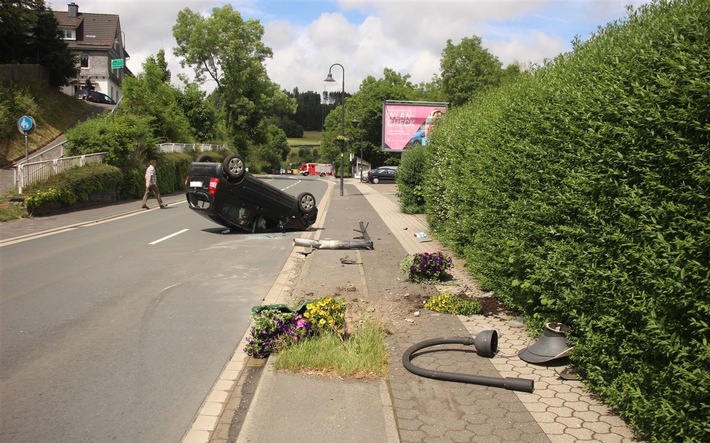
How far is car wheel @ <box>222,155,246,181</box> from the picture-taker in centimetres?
1429

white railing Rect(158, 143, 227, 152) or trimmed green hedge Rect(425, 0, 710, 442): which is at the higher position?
white railing Rect(158, 143, 227, 152)

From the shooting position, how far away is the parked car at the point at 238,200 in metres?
14.4

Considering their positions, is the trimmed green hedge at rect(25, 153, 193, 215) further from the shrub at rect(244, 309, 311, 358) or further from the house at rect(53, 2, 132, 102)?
the house at rect(53, 2, 132, 102)

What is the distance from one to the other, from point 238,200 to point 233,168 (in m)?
0.91

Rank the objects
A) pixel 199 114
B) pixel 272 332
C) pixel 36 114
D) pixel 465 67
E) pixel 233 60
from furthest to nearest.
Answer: pixel 233 60, pixel 199 114, pixel 465 67, pixel 36 114, pixel 272 332

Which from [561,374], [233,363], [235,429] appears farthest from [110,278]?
[561,374]

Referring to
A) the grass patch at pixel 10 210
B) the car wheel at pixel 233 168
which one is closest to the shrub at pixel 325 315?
the car wheel at pixel 233 168

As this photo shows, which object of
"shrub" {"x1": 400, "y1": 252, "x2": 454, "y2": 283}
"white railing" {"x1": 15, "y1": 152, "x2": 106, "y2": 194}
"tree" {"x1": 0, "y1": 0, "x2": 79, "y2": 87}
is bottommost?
"shrub" {"x1": 400, "y1": 252, "x2": 454, "y2": 283}

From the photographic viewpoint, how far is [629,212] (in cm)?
393

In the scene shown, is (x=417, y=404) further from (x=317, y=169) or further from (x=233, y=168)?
(x=317, y=169)

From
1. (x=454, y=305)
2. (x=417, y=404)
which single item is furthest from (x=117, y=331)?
(x=454, y=305)

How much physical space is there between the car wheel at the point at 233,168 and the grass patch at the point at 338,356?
30.5 ft

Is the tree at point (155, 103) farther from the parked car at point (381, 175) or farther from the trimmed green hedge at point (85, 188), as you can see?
the parked car at point (381, 175)

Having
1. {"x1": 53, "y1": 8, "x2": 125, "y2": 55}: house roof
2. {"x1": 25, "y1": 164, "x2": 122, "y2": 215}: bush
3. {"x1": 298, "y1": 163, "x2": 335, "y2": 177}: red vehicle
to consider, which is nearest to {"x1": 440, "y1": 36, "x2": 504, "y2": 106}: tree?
{"x1": 25, "y1": 164, "x2": 122, "y2": 215}: bush
